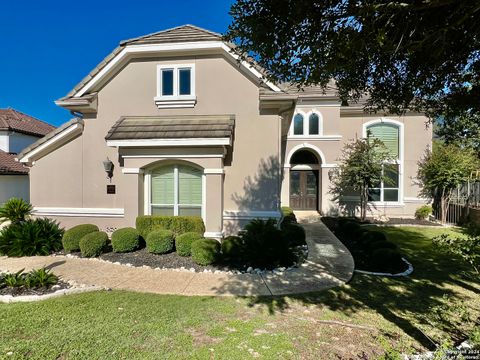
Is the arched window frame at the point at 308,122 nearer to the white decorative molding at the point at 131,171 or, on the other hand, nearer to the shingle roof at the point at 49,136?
the white decorative molding at the point at 131,171

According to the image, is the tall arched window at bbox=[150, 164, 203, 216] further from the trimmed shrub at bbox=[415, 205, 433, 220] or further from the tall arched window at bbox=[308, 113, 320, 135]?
the trimmed shrub at bbox=[415, 205, 433, 220]

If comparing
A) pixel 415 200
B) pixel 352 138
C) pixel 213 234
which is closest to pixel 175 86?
pixel 213 234

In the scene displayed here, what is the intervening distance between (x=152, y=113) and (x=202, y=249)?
19.0ft

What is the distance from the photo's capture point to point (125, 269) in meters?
7.32

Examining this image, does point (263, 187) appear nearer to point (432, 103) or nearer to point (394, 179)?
point (432, 103)

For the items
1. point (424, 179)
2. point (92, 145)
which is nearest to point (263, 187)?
point (92, 145)

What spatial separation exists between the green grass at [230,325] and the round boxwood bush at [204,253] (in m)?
2.01

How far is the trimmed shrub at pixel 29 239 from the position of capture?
8578 mm

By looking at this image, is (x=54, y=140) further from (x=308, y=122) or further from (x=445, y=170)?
(x=445, y=170)

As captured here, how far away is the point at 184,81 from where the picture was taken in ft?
32.8

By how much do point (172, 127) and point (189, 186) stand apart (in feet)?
7.39

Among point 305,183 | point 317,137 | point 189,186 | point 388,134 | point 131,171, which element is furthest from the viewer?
point 305,183

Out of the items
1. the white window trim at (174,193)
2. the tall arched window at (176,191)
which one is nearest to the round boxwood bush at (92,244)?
the white window trim at (174,193)

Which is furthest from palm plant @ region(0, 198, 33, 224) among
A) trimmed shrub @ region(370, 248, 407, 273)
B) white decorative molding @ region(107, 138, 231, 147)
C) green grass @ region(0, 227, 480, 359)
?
trimmed shrub @ region(370, 248, 407, 273)
